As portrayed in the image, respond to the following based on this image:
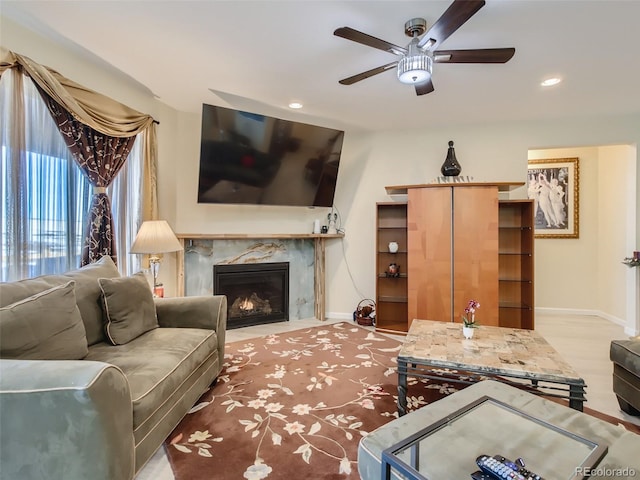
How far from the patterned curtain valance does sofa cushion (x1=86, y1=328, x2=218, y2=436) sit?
1.75 meters

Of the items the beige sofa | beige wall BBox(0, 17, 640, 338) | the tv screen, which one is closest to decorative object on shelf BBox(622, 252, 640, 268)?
beige wall BBox(0, 17, 640, 338)

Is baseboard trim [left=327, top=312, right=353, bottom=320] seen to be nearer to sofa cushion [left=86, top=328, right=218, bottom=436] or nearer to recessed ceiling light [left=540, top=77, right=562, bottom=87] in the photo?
sofa cushion [left=86, top=328, right=218, bottom=436]

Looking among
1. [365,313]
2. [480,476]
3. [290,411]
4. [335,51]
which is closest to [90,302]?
[290,411]

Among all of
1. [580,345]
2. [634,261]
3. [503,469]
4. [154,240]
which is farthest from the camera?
[634,261]

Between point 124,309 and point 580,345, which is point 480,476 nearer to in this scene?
point 124,309

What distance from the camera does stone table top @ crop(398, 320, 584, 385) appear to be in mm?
1733

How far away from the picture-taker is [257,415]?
202 cm

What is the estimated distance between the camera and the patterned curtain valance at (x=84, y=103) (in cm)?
209

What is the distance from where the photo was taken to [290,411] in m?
2.07

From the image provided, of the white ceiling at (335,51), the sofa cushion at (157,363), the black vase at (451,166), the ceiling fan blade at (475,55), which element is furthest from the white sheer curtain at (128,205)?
the black vase at (451,166)

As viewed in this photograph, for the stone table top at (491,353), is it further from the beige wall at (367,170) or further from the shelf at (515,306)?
the beige wall at (367,170)

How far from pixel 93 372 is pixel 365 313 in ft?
10.9

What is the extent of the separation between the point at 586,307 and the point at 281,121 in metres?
4.93

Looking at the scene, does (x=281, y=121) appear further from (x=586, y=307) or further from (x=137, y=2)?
(x=586, y=307)
